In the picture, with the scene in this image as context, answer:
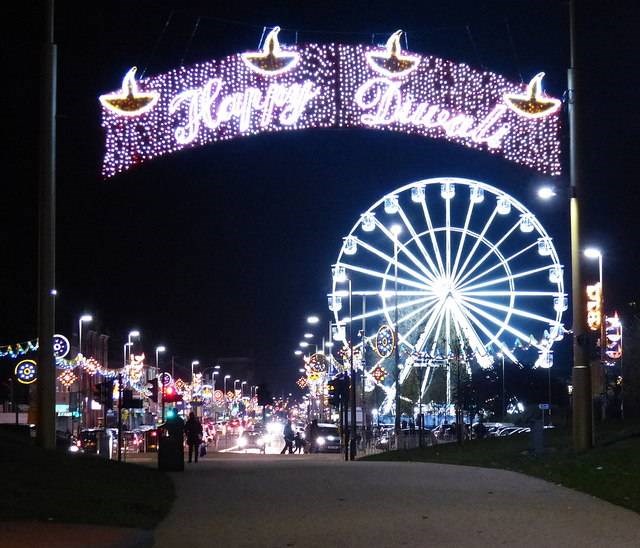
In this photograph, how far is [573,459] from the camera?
2262cm

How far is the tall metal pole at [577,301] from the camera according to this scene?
927 inches

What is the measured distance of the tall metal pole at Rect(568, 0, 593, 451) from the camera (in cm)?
2355

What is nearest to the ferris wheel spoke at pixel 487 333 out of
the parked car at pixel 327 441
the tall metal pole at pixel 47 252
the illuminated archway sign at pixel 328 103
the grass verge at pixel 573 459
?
the parked car at pixel 327 441

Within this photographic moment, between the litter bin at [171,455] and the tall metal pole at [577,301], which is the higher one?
the tall metal pole at [577,301]

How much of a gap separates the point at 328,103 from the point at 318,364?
166ft

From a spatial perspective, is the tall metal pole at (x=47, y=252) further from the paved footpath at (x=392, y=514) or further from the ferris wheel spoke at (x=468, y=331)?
the ferris wheel spoke at (x=468, y=331)

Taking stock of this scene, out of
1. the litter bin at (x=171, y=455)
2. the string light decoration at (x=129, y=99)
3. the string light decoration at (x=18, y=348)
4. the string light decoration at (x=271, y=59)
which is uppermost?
the string light decoration at (x=271, y=59)

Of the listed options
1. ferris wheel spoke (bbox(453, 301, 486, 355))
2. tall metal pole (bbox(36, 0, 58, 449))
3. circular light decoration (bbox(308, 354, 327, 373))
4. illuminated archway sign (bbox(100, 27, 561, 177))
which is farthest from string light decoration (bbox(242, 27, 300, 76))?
circular light decoration (bbox(308, 354, 327, 373))

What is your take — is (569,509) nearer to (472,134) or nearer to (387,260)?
(472,134)

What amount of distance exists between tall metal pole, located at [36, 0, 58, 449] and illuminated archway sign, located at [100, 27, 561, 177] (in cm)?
112

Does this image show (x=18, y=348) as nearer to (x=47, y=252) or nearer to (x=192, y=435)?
(x=192, y=435)

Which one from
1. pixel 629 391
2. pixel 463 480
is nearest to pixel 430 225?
pixel 629 391

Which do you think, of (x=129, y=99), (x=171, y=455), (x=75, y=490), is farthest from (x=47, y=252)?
(x=75, y=490)

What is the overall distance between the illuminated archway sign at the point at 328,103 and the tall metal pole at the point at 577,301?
104 centimetres
